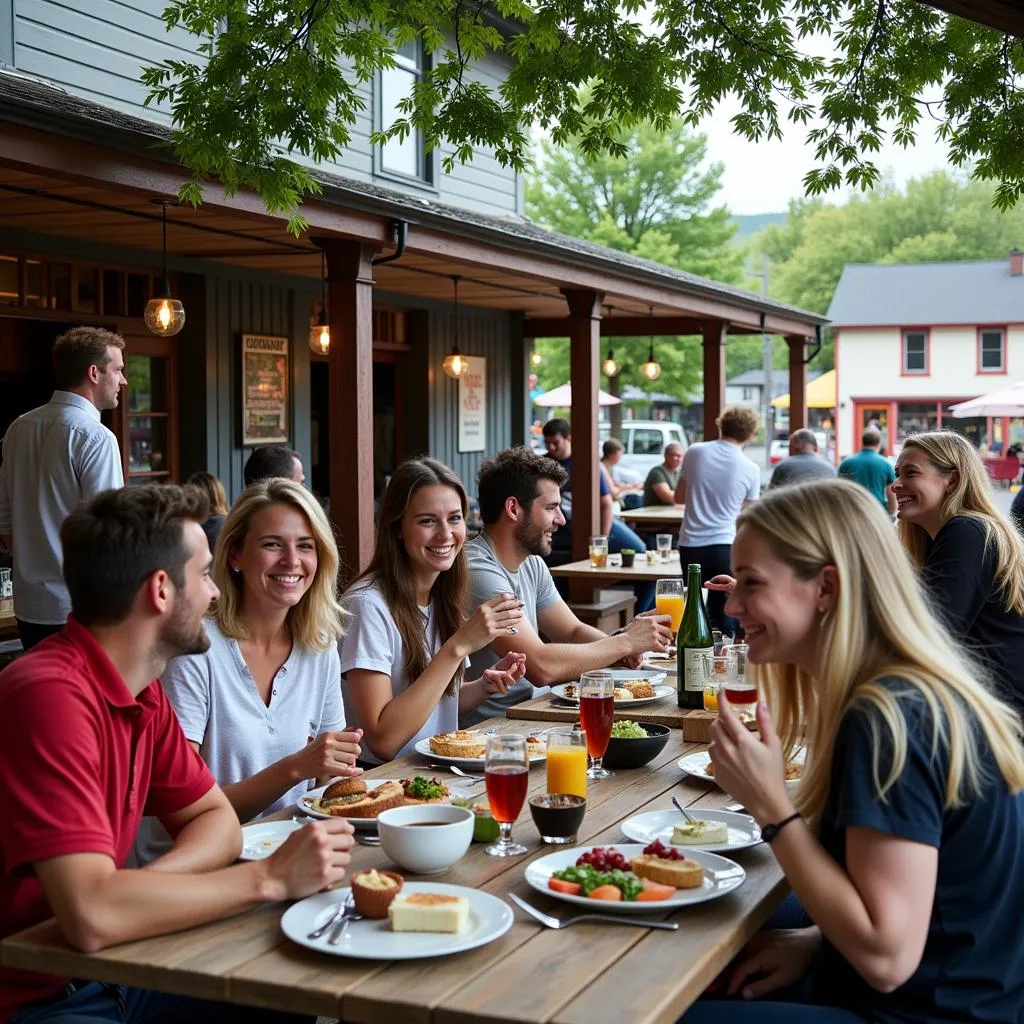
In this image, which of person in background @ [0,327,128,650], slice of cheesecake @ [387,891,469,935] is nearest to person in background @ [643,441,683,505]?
person in background @ [0,327,128,650]

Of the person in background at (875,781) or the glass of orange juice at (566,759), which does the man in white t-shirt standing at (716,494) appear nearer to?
the glass of orange juice at (566,759)

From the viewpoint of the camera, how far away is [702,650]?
4.44m

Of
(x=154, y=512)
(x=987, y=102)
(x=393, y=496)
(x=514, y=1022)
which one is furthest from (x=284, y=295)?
(x=514, y=1022)

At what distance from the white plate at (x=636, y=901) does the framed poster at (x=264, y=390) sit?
9.02m

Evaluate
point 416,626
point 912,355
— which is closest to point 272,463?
point 416,626

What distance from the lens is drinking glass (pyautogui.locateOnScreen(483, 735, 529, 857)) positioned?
2746 mm

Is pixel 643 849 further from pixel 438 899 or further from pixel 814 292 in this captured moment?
pixel 814 292

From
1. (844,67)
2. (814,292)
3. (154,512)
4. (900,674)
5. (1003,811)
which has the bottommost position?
(1003,811)

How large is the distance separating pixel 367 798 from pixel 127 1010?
683 millimetres

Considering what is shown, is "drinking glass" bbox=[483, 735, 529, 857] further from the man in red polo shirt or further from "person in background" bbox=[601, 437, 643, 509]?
"person in background" bbox=[601, 437, 643, 509]

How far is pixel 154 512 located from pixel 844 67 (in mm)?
6487

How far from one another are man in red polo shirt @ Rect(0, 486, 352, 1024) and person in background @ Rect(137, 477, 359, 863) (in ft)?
1.93

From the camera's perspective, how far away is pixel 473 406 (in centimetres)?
1557

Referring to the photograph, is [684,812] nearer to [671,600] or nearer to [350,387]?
[671,600]
